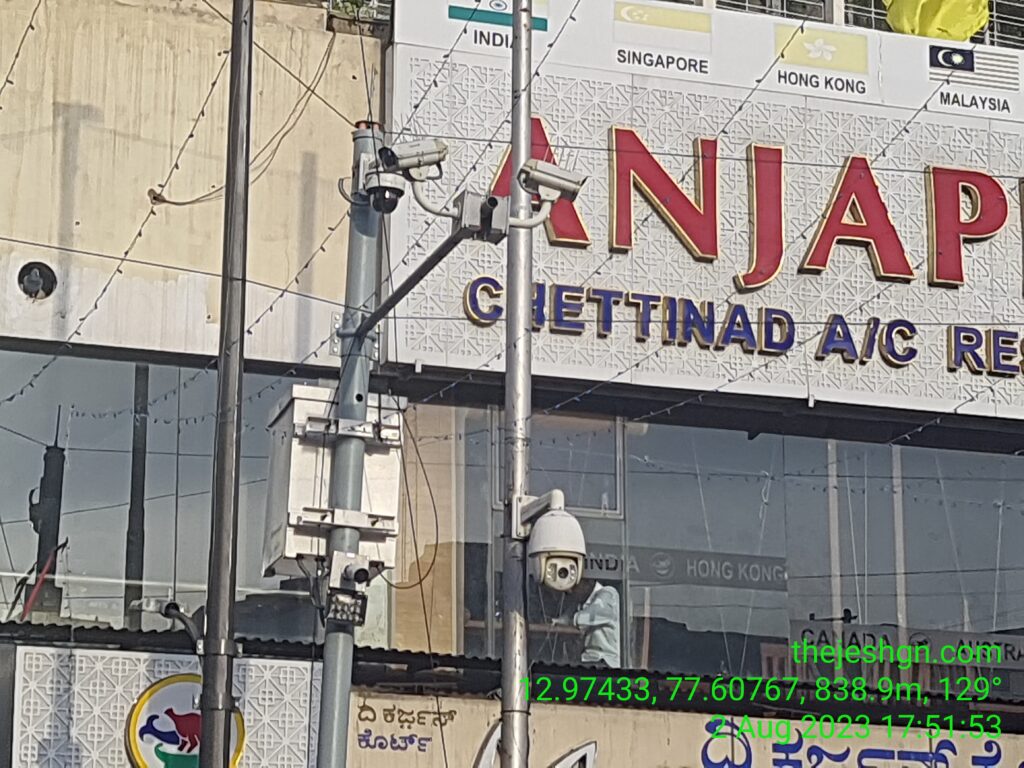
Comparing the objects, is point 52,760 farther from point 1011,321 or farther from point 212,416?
point 1011,321

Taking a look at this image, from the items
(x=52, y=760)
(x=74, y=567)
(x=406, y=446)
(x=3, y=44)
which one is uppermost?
(x=3, y=44)

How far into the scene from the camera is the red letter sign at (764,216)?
18250 millimetres

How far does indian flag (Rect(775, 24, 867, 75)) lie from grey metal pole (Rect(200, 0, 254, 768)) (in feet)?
24.2

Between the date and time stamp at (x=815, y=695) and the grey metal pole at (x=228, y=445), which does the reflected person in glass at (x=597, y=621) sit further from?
the grey metal pole at (x=228, y=445)

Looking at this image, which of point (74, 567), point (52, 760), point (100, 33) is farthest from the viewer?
point (100, 33)

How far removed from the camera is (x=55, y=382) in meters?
16.8

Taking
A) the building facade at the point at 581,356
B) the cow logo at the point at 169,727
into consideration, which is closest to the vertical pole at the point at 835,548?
the building facade at the point at 581,356

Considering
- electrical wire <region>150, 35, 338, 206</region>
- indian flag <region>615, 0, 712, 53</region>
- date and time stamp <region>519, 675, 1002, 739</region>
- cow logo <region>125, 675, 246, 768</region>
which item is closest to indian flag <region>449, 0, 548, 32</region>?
indian flag <region>615, 0, 712, 53</region>

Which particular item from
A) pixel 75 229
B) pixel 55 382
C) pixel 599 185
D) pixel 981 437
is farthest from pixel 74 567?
pixel 981 437

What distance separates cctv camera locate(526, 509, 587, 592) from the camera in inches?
448

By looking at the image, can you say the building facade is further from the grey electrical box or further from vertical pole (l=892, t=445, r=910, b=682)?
the grey electrical box

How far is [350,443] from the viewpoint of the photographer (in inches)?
476

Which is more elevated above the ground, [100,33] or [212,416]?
[100,33]

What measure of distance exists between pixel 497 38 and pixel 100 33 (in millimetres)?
3680
